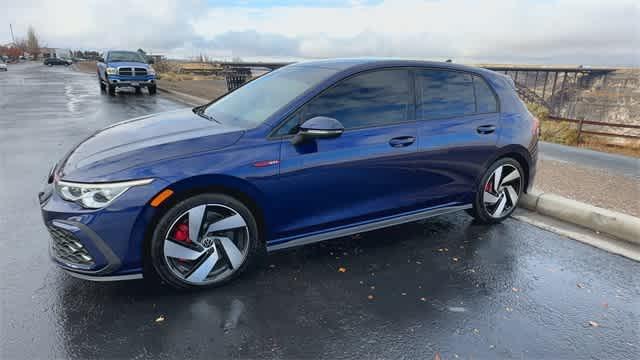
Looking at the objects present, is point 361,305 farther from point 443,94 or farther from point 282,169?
point 443,94

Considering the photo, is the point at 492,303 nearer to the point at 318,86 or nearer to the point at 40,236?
the point at 318,86

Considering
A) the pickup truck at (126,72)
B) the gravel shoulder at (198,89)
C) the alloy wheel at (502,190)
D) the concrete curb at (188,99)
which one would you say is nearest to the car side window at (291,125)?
the alloy wheel at (502,190)

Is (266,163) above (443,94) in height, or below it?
below

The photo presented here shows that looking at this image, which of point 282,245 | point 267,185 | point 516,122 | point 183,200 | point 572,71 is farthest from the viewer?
point 572,71

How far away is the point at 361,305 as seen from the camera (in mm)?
3072

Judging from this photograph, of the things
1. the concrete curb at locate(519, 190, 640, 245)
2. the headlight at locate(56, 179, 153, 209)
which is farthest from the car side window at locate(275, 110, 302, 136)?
the concrete curb at locate(519, 190, 640, 245)

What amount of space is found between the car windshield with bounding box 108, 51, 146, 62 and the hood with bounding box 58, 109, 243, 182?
18.4 meters

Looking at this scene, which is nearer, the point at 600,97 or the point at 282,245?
the point at 282,245

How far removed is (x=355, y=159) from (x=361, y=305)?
1157mm

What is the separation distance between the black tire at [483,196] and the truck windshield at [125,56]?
63.9ft

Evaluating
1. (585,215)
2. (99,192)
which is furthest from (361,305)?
(585,215)

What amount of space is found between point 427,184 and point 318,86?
1389mm

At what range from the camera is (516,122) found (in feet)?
15.1

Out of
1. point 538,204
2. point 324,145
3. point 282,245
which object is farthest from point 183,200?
point 538,204
